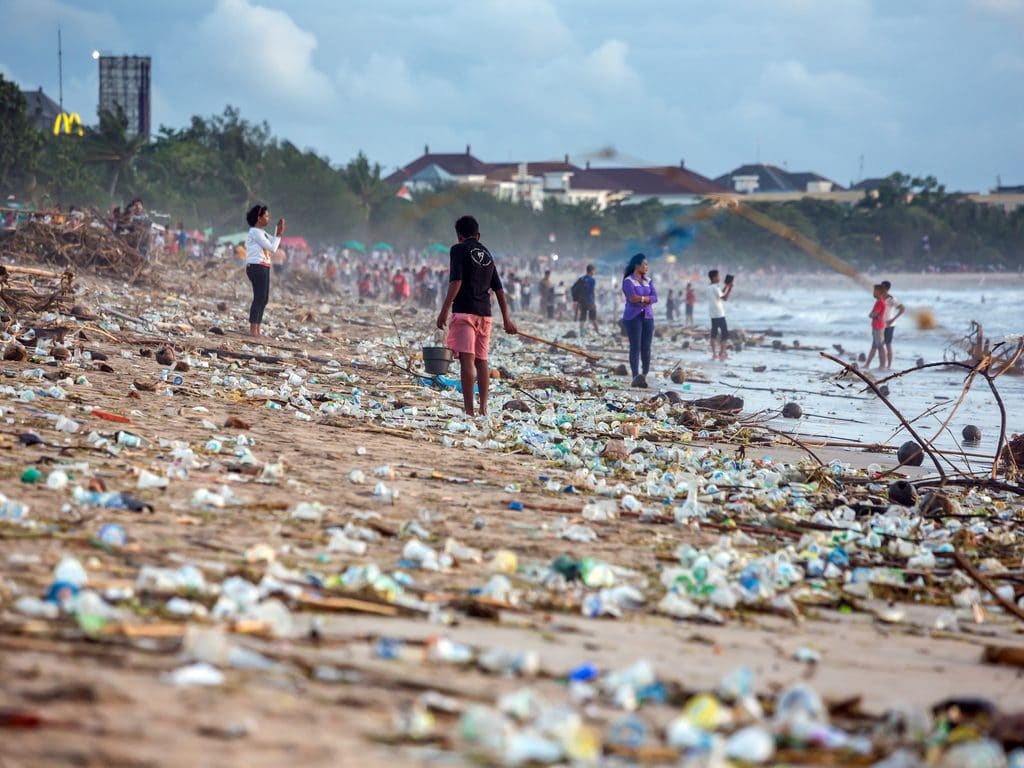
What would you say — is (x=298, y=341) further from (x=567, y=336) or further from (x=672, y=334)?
(x=672, y=334)

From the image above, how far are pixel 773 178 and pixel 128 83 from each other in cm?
8333

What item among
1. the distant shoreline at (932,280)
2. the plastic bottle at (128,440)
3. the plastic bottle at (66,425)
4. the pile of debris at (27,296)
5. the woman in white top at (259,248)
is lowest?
the plastic bottle at (128,440)

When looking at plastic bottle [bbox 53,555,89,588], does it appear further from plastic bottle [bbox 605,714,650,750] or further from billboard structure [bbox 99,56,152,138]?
billboard structure [bbox 99,56,152,138]

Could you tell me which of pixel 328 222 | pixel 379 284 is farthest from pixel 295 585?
pixel 328 222

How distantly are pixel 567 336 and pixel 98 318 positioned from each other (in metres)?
11.6

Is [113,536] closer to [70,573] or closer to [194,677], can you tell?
[70,573]

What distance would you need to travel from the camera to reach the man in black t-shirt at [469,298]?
787 centimetres

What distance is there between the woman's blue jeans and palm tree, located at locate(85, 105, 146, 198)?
4204 cm

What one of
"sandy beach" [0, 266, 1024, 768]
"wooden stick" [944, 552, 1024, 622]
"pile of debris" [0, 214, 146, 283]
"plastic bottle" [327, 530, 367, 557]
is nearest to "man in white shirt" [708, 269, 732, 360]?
"pile of debris" [0, 214, 146, 283]

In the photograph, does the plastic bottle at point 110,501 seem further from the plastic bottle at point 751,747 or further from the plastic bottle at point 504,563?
the plastic bottle at point 751,747

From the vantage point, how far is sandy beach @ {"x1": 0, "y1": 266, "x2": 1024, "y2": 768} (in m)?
2.25

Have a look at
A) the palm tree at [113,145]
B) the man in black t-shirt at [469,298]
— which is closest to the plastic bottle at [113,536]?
the man in black t-shirt at [469,298]

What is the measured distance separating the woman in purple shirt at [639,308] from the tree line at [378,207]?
0.43 meters

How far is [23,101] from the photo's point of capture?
41.4 meters
